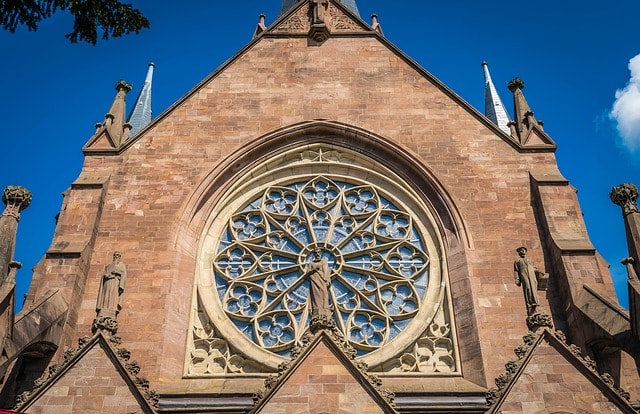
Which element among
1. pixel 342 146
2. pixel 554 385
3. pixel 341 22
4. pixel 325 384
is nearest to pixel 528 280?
pixel 554 385

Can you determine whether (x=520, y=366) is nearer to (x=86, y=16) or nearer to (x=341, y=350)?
(x=341, y=350)

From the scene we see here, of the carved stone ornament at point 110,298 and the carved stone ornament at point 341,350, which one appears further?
the carved stone ornament at point 110,298

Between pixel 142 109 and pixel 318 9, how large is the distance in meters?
9.25

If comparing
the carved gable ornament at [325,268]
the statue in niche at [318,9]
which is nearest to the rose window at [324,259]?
the carved gable ornament at [325,268]

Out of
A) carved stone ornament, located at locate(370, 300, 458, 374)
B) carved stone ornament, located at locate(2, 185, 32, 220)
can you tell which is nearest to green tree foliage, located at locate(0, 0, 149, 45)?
carved stone ornament, located at locate(2, 185, 32, 220)

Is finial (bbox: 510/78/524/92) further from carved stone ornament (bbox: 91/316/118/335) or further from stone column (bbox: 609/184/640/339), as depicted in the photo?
carved stone ornament (bbox: 91/316/118/335)

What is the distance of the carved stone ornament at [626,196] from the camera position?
474 inches

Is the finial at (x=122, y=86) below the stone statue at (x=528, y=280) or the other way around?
the other way around

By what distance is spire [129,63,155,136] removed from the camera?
932 inches

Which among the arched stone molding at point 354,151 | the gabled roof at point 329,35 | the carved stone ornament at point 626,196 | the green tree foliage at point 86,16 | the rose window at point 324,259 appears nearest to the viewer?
the green tree foliage at point 86,16

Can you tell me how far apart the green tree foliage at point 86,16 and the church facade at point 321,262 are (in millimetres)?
3535

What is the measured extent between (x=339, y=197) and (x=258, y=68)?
406 cm

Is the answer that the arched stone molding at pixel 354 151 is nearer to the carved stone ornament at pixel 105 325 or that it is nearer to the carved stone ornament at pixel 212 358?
the carved stone ornament at pixel 212 358

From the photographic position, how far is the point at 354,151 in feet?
50.8
